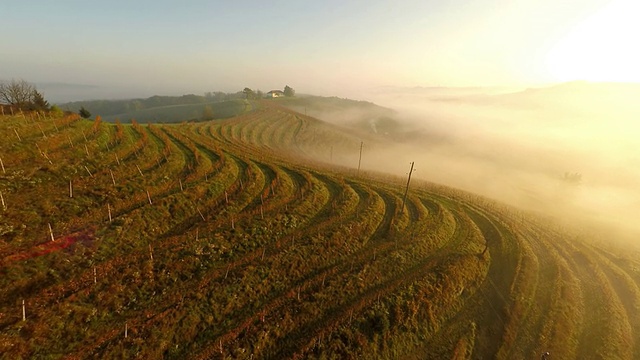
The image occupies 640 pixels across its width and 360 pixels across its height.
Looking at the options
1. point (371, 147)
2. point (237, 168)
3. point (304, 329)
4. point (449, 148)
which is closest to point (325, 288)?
point (304, 329)

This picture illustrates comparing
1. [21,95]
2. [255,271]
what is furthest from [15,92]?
[255,271]

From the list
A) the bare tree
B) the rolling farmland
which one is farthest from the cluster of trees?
the rolling farmland

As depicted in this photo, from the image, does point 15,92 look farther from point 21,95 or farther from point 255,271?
point 255,271

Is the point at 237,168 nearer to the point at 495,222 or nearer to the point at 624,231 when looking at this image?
the point at 495,222

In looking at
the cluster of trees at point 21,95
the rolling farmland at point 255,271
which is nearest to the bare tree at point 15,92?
the cluster of trees at point 21,95

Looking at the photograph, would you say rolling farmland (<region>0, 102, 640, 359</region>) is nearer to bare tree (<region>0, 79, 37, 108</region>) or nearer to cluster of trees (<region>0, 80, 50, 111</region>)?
cluster of trees (<region>0, 80, 50, 111</region>)

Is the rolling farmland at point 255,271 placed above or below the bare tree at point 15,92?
below

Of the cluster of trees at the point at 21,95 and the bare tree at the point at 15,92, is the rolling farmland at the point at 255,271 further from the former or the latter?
the bare tree at the point at 15,92
